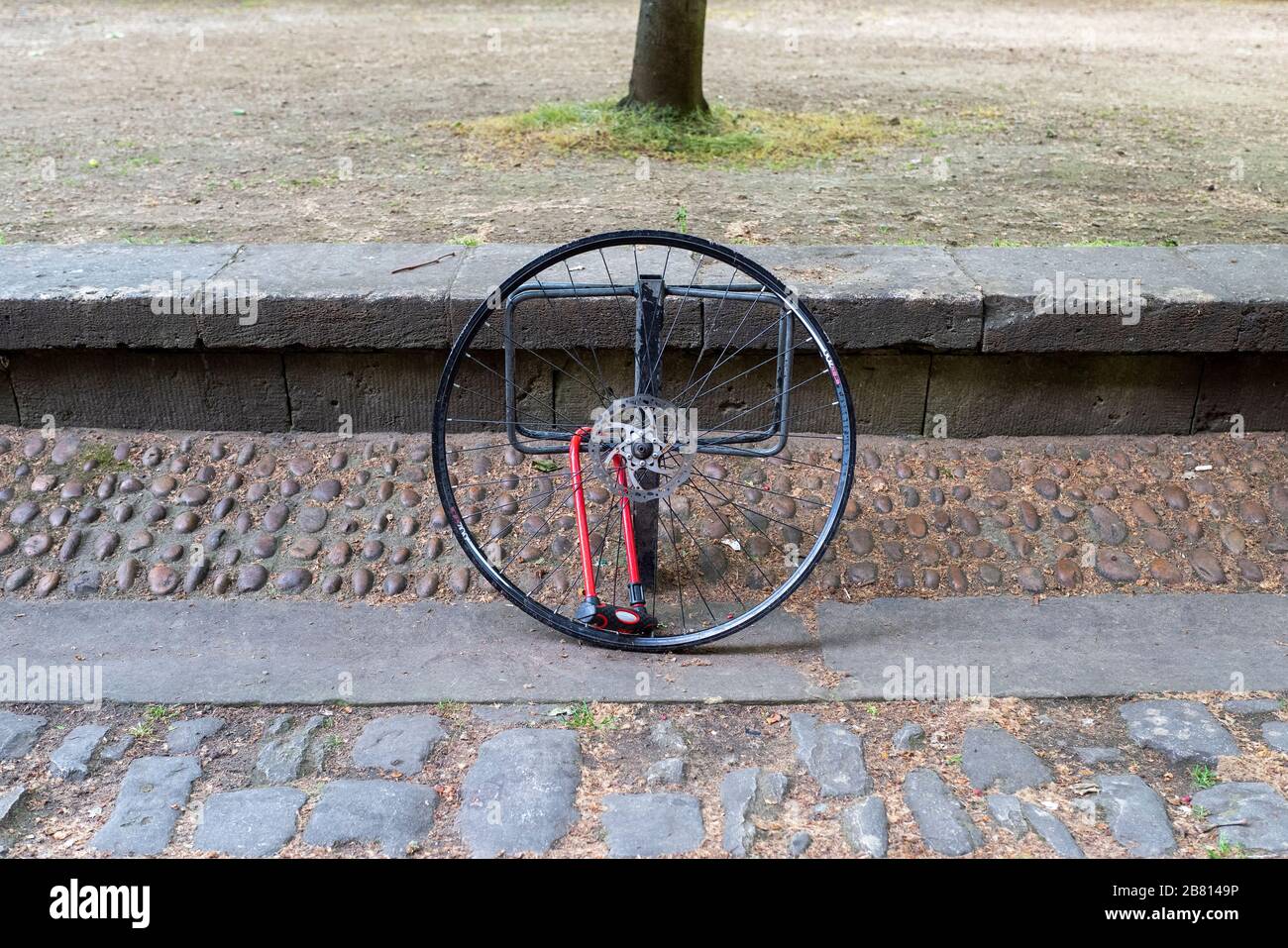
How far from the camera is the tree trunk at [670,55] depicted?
6.62 m

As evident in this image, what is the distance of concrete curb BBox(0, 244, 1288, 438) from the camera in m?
3.91

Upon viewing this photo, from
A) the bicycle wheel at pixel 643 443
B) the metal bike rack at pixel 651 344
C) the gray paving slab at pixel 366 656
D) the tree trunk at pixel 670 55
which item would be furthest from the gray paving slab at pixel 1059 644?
the tree trunk at pixel 670 55

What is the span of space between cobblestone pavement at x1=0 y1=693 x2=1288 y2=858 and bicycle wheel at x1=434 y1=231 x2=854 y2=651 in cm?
47

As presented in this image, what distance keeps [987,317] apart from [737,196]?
1868 millimetres

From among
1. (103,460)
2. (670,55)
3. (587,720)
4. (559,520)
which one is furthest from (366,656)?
(670,55)

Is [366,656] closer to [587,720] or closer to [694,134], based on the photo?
[587,720]

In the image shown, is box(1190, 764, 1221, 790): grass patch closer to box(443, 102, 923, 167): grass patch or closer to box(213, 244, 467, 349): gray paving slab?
box(213, 244, 467, 349): gray paving slab

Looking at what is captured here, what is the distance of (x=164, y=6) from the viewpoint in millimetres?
12445

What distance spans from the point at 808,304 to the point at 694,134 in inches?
121

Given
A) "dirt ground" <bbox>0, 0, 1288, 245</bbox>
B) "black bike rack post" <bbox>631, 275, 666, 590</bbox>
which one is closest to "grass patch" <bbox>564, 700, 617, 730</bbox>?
"black bike rack post" <bbox>631, 275, 666, 590</bbox>

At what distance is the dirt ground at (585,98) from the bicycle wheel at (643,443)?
94 cm

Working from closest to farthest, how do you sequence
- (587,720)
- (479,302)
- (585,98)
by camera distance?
(587,720) → (479,302) → (585,98)

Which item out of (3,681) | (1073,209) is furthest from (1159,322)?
(3,681)

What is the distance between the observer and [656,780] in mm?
2893
